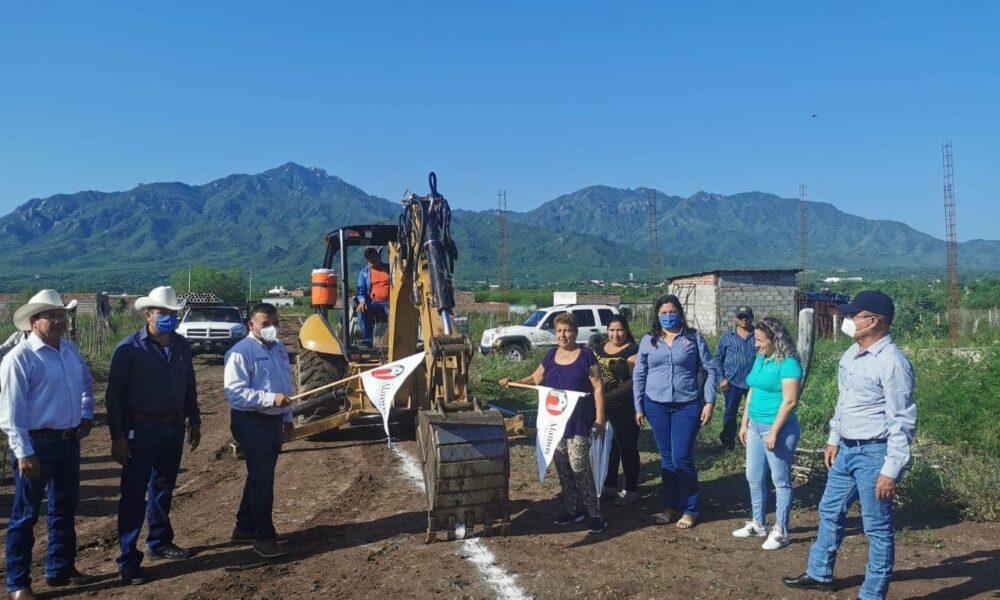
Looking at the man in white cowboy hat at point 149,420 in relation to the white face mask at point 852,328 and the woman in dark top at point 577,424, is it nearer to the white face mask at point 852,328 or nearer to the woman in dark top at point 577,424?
the woman in dark top at point 577,424

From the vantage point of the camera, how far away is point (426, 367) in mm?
6871

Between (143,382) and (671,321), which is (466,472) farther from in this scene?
(143,382)

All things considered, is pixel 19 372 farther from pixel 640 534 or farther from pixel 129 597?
pixel 640 534

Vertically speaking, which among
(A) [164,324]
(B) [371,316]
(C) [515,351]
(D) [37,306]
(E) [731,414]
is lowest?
(C) [515,351]

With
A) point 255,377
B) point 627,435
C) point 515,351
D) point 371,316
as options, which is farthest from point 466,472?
point 515,351

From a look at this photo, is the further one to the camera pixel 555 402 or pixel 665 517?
pixel 665 517

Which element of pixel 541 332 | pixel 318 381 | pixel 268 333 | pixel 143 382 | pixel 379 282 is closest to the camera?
pixel 143 382

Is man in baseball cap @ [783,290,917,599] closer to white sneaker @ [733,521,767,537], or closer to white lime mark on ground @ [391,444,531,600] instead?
white sneaker @ [733,521,767,537]

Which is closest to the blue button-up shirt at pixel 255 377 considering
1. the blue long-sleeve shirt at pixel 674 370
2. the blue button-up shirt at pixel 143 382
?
the blue button-up shirt at pixel 143 382

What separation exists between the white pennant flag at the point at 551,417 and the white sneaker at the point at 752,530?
157cm

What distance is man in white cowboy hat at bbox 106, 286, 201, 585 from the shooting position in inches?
205

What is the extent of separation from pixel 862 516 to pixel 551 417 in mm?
2377

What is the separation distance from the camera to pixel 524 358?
20594 mm

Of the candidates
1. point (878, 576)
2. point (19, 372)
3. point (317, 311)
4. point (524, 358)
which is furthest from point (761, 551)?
point (524, 358)
